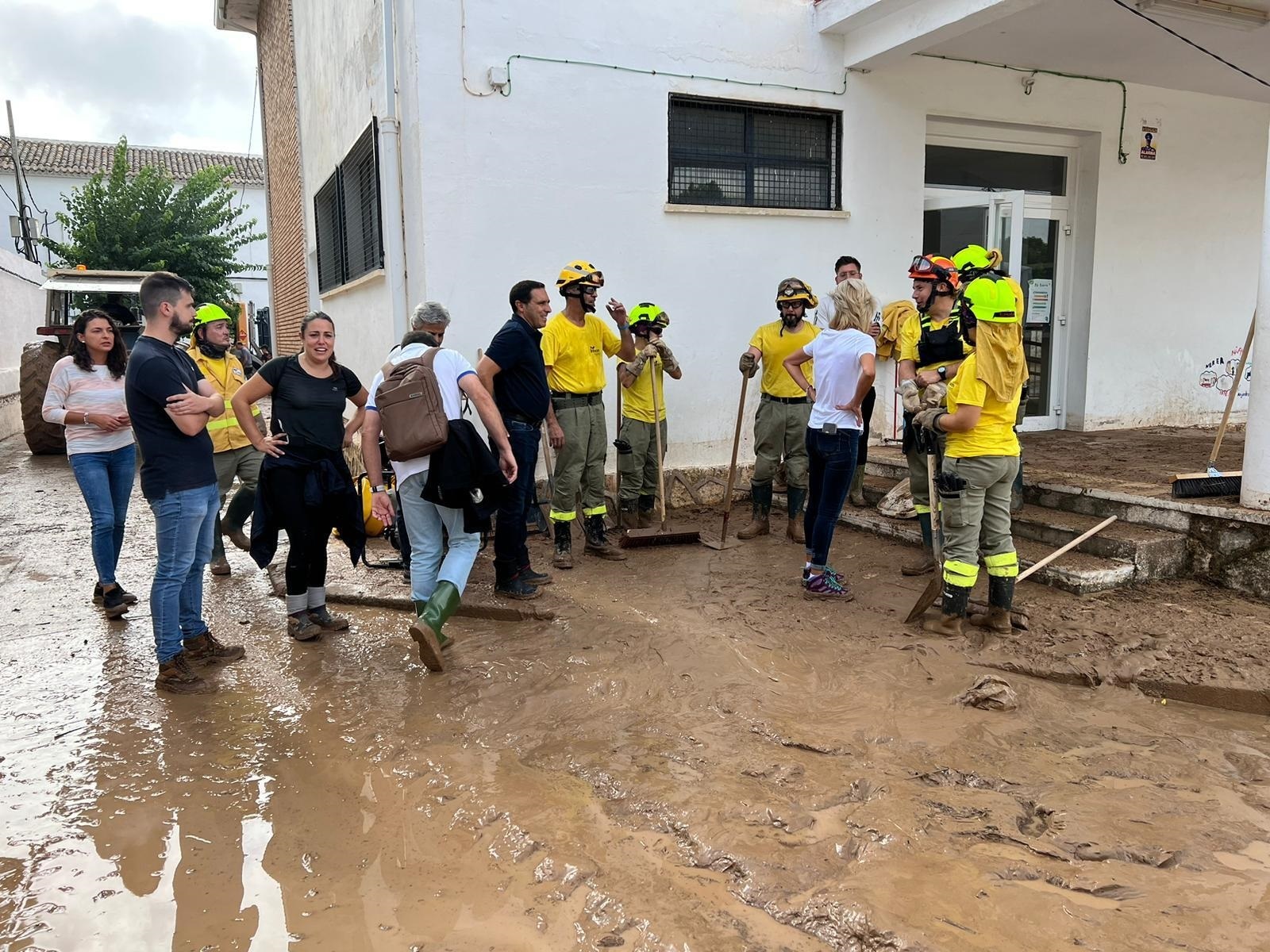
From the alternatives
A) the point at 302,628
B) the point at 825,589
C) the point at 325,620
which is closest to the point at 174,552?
the point at 302,628

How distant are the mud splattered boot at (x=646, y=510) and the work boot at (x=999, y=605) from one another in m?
3.00

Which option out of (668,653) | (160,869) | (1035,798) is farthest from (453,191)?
(1035,798)

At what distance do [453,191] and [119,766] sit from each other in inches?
184

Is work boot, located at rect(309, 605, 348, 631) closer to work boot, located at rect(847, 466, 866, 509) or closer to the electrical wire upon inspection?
work boot, located at rect(847, 466, 866, 509)

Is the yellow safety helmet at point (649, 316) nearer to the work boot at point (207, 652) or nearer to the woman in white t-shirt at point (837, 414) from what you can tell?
the woman in white t-shirt at point (837, 414)

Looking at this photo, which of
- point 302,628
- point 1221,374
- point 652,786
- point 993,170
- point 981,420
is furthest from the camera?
point 1221,374

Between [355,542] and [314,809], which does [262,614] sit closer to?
[355,542]

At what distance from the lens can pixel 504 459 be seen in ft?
15.1

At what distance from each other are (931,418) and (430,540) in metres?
2.68

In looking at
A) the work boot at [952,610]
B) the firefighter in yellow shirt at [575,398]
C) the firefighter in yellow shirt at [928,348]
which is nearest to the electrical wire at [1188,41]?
the firefighter in yellow shirt at [928,348]

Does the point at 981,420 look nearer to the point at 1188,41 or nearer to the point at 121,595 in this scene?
the point at 121,595

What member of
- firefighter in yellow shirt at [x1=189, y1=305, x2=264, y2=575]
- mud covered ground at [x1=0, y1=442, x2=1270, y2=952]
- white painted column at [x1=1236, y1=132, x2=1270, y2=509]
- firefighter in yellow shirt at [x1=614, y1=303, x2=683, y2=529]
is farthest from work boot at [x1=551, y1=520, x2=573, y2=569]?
white painted column at [x1=1236, y1=132, x2=1270, y2=509]

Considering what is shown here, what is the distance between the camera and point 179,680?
4.17 meters

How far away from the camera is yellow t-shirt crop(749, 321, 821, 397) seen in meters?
6.63
